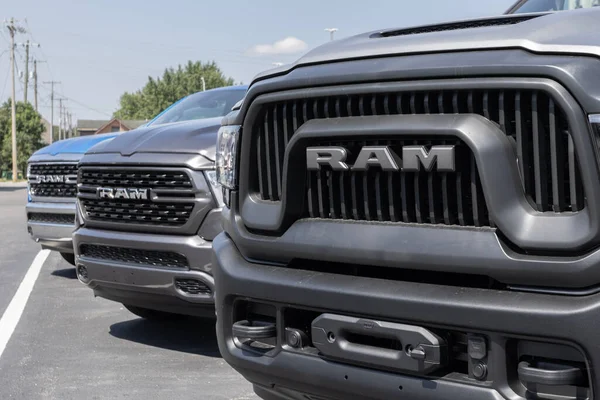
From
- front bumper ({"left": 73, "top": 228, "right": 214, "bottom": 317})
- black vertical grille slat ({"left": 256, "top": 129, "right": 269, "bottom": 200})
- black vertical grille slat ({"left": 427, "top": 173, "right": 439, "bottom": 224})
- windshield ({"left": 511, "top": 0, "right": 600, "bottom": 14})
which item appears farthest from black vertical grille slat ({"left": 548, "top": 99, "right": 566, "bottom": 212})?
front bumper ({"left": 73, "top": 228, "right": 214, "bottom": 317})

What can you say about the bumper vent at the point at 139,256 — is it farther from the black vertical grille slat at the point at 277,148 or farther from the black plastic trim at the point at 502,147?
the black plastic trim at the point at 502,147

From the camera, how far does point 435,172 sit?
98.3 inches

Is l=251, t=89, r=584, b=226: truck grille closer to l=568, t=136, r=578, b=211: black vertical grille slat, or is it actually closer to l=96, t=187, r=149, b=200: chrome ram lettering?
l=568, t=136, r=578, b=211: black vertical grille slat

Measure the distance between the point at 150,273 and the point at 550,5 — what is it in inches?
106

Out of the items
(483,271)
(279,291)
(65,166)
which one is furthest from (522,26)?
(65,166)

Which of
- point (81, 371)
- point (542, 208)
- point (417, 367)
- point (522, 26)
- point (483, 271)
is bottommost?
point (81, 371)

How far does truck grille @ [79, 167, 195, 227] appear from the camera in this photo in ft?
17.2

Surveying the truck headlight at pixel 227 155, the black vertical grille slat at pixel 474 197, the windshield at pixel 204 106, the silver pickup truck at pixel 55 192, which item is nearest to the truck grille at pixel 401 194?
the black vertical grille slat at pixel 474 197

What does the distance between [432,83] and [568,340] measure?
2.67 feet

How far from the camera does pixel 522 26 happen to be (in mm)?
2514

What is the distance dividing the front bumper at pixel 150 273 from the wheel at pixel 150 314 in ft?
2.53

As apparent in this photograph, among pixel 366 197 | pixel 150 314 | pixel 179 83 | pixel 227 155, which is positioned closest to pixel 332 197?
pixel 366 197

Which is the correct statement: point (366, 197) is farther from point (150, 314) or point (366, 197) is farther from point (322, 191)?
point (150, 314)

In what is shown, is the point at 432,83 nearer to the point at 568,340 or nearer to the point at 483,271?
the point at 483,271
